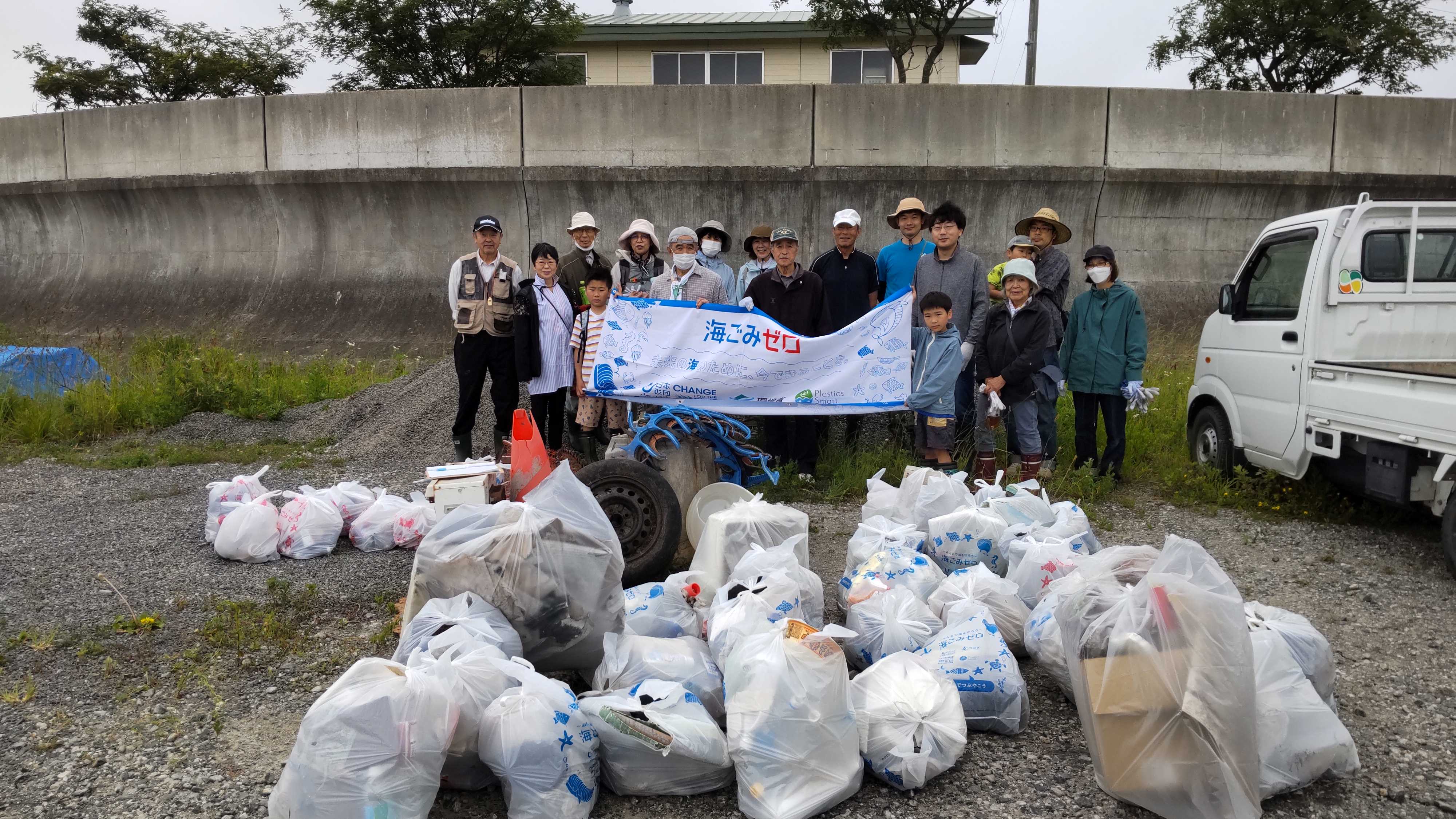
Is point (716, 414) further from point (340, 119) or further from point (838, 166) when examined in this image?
point (340, 119)

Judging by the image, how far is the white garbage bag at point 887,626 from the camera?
147 inches

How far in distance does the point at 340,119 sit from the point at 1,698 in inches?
418

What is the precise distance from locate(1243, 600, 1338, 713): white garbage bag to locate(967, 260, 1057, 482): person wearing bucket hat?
3224mm

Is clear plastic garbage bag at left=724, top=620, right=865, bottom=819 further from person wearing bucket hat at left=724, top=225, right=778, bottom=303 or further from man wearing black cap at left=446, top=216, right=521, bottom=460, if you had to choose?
person wearing bucket hat at left=724, top=225, right=778, bottom=303

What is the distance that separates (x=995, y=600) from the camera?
→ 399 cm

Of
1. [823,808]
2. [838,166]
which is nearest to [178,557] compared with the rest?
[823,808]

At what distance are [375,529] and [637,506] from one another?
1.71 meters

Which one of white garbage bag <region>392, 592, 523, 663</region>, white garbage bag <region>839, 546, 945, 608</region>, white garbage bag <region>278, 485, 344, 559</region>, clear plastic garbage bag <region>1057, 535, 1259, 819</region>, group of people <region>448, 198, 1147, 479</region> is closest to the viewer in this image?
clear plastic garbage bag <region>1057, 535, 1259, 819</region>

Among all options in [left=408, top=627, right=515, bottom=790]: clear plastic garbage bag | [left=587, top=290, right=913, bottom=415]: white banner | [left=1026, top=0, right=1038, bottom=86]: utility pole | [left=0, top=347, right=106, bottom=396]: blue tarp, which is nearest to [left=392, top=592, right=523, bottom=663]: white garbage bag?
[left=408, top=627, right=515, bottom=790]: clear plastic garbage bag

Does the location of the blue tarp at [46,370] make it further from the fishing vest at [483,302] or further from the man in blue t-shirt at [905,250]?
the man in blue t-shirt at [905,250]

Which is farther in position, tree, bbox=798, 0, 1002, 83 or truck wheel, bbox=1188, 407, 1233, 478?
tree, bbox=798, 0, 1002, 83

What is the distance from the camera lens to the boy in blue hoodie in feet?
21.3

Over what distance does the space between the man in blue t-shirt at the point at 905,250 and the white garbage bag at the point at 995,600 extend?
149 inches

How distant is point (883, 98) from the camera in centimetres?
1185
